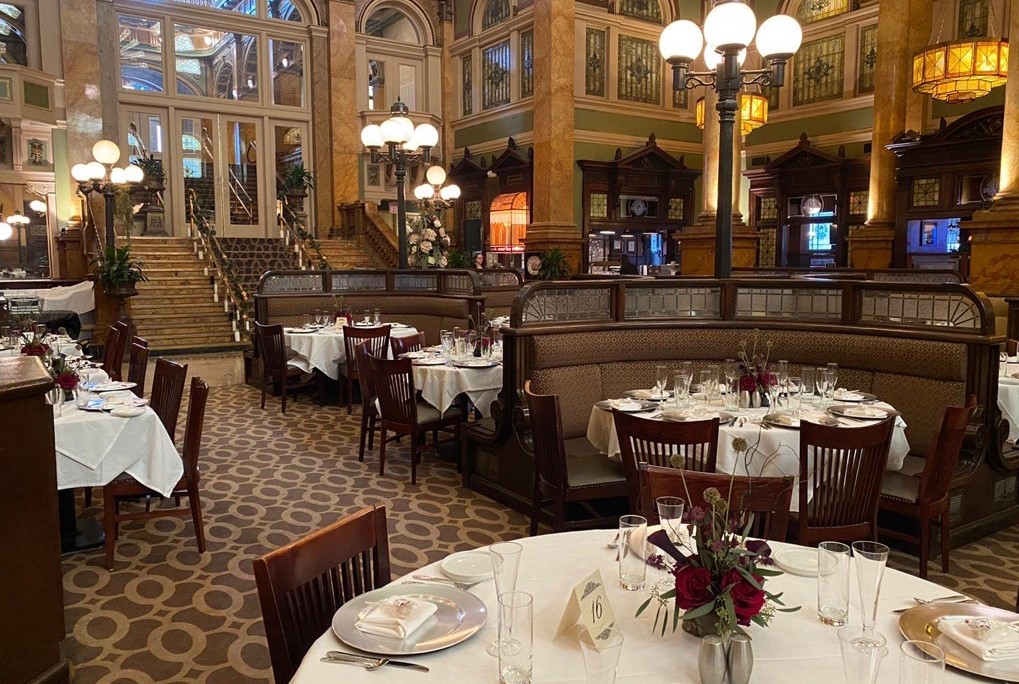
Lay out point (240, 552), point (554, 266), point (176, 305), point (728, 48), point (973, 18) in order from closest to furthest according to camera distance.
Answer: point (240, 552), point (728, 48), point (973, 18), point (554, 266), point (176, 305)

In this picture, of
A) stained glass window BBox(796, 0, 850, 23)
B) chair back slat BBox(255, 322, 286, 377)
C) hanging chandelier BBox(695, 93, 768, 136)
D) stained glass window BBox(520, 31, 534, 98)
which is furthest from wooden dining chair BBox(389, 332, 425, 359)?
stained glass window BBox(796, 0, 850, 23)

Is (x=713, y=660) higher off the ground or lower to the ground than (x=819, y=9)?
lower

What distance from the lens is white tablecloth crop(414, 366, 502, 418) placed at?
5828 mm

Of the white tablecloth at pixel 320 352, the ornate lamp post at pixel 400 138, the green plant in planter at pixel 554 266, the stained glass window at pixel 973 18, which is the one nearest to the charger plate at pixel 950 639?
the white tablecloth at pixel 320 352

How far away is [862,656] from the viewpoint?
4.11 feet

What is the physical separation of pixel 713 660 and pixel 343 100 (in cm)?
1778

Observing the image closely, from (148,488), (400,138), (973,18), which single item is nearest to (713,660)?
(148,488)

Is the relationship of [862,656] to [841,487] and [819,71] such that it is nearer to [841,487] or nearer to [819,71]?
[841,487]

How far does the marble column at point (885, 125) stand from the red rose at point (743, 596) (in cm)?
1222

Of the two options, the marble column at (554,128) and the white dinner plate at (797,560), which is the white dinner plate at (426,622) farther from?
the marble column at (554,128)

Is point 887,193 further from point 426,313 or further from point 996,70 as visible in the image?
point 426,313

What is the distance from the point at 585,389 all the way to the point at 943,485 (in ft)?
7.19

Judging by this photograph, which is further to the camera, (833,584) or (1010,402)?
(1010,402)

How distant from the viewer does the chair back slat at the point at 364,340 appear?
25.0 feet
